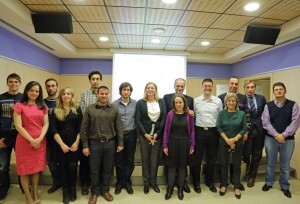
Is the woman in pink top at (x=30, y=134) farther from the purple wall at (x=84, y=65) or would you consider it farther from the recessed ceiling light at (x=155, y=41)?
the purple wall at (x=84, y=65)

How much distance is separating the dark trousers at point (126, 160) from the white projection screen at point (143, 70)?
3.31 meters

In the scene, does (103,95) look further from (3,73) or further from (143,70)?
(143,70)

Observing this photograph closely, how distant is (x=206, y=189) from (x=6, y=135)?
274 centimetres

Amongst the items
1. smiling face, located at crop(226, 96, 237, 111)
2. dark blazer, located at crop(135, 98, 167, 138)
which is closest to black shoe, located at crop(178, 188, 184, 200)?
dark blazer, located at crop(135, 98, 167, 138)

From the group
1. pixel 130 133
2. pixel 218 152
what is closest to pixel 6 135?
pixel 130 133

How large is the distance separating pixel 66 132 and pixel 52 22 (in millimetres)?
2029

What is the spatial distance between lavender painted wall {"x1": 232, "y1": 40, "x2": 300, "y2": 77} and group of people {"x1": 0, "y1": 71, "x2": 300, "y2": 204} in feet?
5.54

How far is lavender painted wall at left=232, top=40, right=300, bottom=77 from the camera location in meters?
4.24

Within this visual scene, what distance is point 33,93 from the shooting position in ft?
8.21

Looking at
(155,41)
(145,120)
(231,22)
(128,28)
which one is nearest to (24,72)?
(128,28)

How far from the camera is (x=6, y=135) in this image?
2670mm

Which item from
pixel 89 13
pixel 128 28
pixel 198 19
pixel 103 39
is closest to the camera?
pixel 89 13

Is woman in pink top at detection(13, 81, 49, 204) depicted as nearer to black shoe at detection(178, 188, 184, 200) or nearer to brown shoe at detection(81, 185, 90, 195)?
brown shoe at detection(81, 185, 90, 195)

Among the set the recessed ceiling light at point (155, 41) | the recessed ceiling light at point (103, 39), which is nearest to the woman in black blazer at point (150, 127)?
the recessed ceiling light at point (155, 41)
